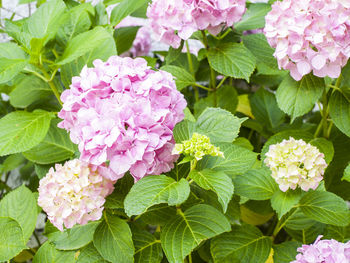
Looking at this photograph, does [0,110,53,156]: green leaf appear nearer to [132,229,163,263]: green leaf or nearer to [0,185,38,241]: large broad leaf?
[0,185,38,241]: large broad leaf

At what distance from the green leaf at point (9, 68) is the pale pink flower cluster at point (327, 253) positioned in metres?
0.56

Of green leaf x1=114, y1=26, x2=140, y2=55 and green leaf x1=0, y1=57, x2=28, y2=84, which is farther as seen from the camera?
green leaf x1=114, y1=26, x2=140, y2=55

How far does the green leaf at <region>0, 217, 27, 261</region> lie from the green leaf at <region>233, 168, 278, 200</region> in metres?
0.37

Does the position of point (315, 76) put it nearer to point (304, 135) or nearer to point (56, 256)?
point (304, 135)

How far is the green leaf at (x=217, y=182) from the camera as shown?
68cm

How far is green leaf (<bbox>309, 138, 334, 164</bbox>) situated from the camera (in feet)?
3.17

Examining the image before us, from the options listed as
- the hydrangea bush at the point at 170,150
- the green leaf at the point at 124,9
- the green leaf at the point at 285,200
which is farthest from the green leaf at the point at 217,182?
the green leaf at the point at 124,9

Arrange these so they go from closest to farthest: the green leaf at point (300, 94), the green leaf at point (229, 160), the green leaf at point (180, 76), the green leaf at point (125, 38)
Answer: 1. the green leaf at point (229, 160)
2. the green leaf at point (300, 94)
3. the green leaf at point (180, 76)
4. the green leaf at point (125, 38)

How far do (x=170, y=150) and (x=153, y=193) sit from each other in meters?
0.09

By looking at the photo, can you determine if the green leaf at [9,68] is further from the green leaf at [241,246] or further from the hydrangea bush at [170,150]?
the green leaf at [241,246]

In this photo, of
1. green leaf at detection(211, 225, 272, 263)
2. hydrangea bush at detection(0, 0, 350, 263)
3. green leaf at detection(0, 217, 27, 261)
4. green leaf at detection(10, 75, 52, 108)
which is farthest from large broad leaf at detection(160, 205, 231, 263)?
green leaf at detection(10, 75, 52, 108)

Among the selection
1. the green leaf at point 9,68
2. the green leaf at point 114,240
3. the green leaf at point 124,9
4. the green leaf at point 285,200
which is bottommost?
the green leaf at point 114,240

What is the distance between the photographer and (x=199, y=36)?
1.09m

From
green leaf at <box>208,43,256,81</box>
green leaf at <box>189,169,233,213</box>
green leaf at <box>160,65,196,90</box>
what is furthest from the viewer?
green leaf at <box>160,65,196,90</box>
